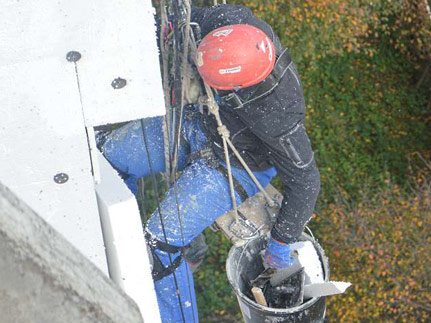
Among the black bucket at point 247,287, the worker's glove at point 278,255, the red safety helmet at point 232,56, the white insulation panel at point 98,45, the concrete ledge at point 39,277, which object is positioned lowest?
the black bucket at point 247,287

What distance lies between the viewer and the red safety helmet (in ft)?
11.9

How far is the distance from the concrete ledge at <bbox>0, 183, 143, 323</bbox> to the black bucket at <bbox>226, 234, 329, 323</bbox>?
3.28m

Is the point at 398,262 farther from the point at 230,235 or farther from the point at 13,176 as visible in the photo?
the point at 13,176

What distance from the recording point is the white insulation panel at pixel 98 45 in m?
2.47

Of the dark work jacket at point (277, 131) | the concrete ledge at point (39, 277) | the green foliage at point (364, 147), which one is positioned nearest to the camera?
the concrete ledge at point (39, 277)

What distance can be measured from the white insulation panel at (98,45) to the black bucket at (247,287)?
2.14 meters

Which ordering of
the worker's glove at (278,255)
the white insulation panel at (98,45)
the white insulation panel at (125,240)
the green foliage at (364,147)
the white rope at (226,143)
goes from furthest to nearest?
1. the green foliage at (364,147)
2. the worker's glove at (278,255)
3. the white rope at (226,143)
4. the white insulation panel at (125,240)
5. the white insulation panel at (98,45)

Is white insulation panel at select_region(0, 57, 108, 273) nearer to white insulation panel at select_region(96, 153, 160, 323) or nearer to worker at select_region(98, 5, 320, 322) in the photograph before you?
white insulation panel at select_region(96, 153, 160, 323)

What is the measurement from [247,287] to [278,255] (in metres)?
0.52

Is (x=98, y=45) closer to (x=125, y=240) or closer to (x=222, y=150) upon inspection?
(x=125, y=240)

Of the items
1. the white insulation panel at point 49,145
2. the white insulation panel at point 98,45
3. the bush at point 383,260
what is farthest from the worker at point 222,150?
the bush at point 383,260

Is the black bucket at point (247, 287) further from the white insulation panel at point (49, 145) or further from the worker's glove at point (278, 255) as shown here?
the white insulation panel at point (49, 145)

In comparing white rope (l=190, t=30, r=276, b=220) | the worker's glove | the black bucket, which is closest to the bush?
the black bucket

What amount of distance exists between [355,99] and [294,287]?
5858 mm
